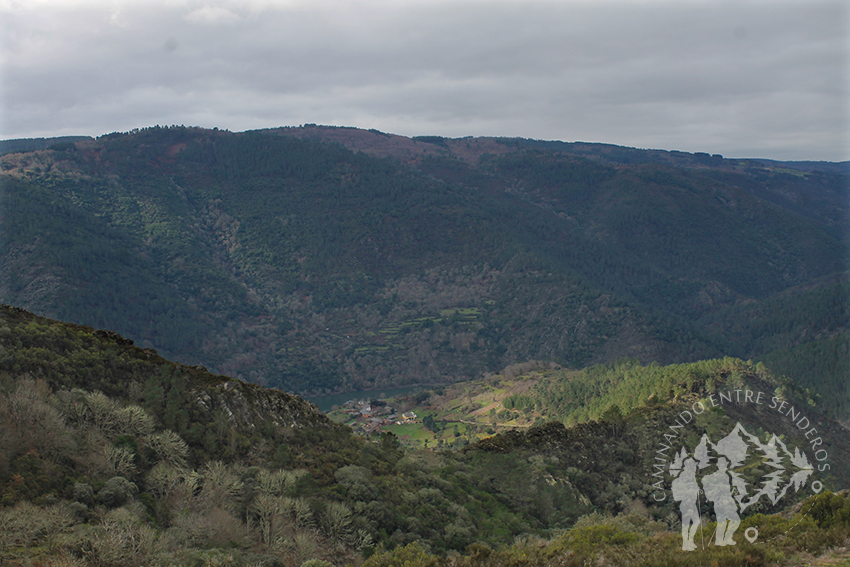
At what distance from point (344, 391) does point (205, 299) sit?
44741 millimetres

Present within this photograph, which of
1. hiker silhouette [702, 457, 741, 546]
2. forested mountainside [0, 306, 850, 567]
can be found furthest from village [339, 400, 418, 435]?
hiker silhouette [702, 457, 741, 546]

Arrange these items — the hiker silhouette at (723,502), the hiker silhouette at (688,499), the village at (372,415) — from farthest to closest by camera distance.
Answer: the village at (372,415)
the hiker silhouette at (688,499)
the hiker silhouette at (723,502)

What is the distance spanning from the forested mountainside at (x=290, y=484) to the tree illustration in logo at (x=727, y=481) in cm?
60

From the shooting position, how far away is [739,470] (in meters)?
31.5

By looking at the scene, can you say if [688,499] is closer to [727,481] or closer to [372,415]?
[727,481]

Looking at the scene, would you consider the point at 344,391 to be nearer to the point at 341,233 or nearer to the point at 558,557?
Answer: the point at 341,233

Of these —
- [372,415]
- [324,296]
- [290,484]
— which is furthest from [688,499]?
[324,296]

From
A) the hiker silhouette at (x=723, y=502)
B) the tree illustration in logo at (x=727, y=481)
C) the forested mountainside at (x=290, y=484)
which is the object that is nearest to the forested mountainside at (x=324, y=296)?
the forested mountainside at (x=290, y=484)

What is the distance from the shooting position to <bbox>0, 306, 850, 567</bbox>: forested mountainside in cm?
1756

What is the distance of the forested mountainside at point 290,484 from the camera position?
57.6 feet

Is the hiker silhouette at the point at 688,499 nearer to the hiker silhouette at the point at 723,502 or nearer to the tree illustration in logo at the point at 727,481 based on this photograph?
the tree illustration in logo at the point at 727,481

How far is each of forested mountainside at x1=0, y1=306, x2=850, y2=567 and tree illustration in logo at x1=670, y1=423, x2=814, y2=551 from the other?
60 cm

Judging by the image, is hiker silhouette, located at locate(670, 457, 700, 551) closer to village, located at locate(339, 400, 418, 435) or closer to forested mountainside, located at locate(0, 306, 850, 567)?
forested mountainside, located at locate(0, 306, 850, 567)

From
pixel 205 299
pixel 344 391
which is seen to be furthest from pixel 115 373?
pixel 205 299
